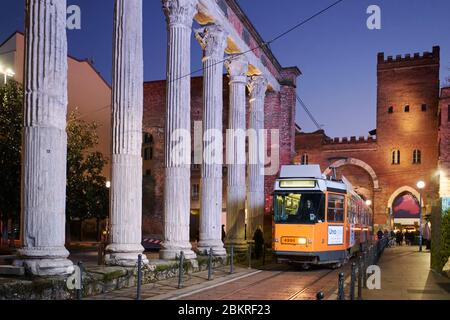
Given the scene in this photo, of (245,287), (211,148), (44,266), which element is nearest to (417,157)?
(211,148)

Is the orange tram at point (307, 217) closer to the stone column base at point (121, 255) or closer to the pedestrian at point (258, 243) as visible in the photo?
the pedestrian at point (258, 243)

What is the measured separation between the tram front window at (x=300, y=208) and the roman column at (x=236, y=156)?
5.57 metres

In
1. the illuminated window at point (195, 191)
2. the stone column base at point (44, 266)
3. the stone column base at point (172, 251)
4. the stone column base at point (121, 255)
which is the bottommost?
the stone column base at point (172, 251)

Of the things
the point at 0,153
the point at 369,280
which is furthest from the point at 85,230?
the point at 369,280

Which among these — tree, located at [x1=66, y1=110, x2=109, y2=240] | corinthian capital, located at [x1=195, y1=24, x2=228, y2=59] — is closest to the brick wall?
tree, located at [x1=66, y1=110, x2=109, y2=240]

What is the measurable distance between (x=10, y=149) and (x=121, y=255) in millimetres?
12922

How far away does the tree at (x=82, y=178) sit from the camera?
28719mm

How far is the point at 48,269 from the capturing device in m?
11.1

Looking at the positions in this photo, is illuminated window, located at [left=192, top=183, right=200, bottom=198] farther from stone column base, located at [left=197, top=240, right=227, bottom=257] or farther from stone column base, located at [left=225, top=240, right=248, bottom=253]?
stone column base, located at [left=197, top=240, right=227, bottom=257]

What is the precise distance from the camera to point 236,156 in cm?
2541

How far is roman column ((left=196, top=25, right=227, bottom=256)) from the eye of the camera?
21109 millimetres

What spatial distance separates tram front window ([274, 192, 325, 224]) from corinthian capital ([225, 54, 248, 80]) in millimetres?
7794

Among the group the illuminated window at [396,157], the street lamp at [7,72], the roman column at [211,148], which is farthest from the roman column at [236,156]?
the illuminated window at [396,157]

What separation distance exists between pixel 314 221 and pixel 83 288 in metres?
9.61
